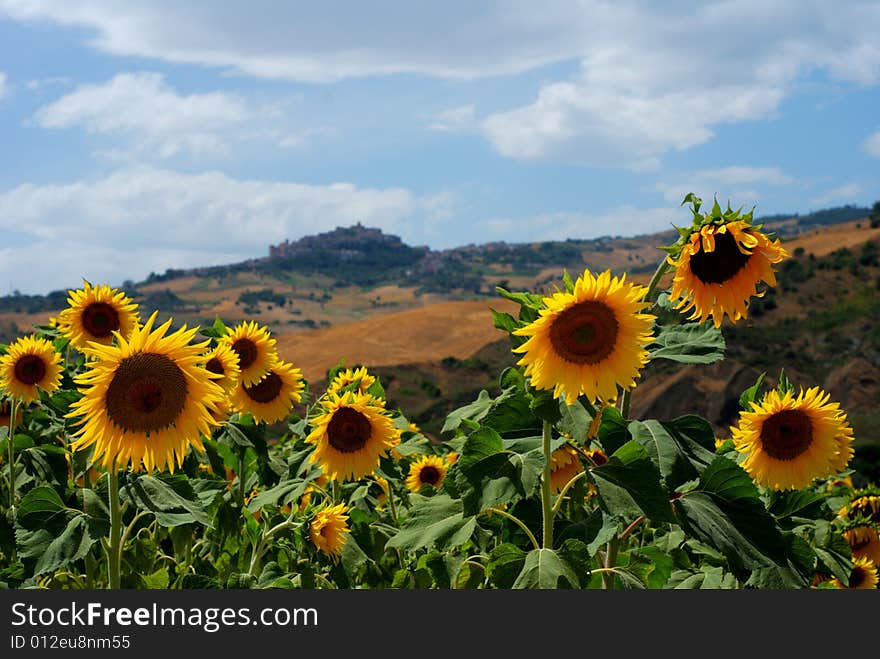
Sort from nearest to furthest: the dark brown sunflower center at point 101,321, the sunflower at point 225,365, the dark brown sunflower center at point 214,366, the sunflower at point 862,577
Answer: the sunflower at point 225,365 → the dark brown sunflower center at point 214,366 → the sunflower at point 862,577 → the dark brown sunflower center at point 101,321

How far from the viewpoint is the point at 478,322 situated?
357 feet

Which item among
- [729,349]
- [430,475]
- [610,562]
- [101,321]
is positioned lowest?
[610,562]

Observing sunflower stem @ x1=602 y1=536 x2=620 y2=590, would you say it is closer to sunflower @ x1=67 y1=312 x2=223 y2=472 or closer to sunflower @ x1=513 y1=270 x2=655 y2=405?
sunflower @ x1=513 y1=270 x2=655 y2=405

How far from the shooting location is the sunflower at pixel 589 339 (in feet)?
11.8

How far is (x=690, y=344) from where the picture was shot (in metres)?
4.10

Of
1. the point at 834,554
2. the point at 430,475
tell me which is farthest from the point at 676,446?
the point at 430,475

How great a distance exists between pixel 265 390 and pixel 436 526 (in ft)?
10.2

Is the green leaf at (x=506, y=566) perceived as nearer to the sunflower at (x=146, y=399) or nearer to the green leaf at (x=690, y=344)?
the green leaf at (x=690, y=344)

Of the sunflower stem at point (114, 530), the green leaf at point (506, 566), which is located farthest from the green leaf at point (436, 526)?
the sunflower stem at point (114, 530)

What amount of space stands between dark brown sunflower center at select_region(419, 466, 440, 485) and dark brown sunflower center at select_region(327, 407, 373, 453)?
1.66 m

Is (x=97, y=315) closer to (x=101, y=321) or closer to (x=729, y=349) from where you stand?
(x=101, y=321)

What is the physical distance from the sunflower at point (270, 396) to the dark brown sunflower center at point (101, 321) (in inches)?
41.9

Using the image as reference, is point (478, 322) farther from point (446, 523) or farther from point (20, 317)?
point (20, 317)

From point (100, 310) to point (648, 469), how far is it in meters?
4.67
